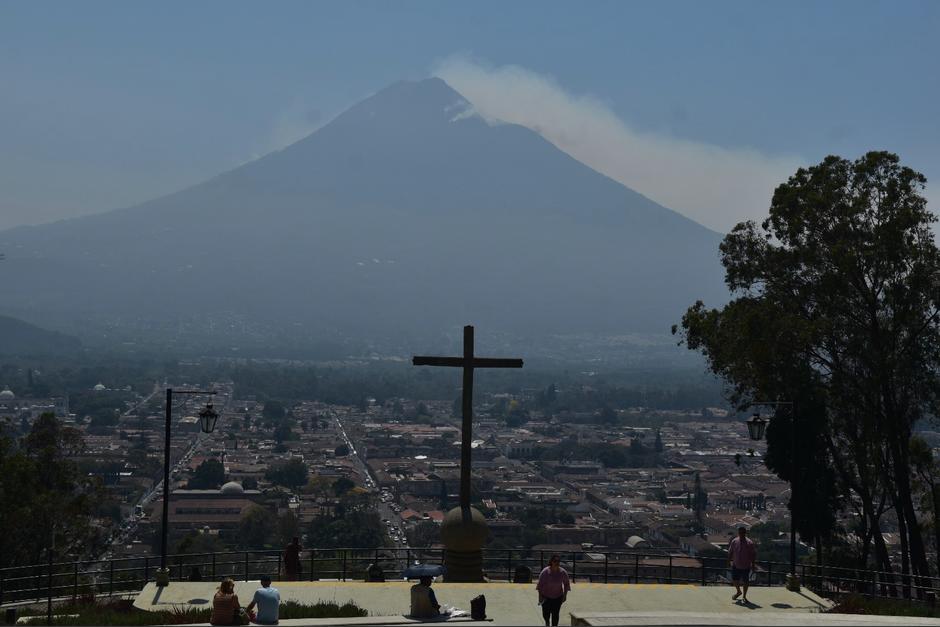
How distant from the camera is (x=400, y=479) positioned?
3317 inches

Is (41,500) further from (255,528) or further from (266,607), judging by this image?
(255,528)

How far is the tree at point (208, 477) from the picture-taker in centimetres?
7888

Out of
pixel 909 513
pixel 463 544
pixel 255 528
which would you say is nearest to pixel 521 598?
pixel 463 544

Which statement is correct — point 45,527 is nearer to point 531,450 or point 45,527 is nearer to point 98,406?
point 531,450

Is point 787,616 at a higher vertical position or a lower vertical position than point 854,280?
lower

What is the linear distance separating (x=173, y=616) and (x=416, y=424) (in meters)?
128

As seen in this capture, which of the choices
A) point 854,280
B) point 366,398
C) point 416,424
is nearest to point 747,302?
point 854,280

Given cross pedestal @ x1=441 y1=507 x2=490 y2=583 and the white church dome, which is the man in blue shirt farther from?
the white church dome

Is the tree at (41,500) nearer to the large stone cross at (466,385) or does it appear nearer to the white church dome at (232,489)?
the large stone cross at (466,385)

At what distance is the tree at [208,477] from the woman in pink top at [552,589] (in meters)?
65.5

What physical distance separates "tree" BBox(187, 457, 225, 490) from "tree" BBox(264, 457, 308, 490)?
11.7 ft

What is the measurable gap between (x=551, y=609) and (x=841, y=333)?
41.2 ft

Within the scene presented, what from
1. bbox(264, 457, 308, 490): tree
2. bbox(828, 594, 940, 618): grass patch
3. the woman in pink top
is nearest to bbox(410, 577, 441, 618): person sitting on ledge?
the woman in pink top

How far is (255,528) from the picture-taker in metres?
56.9
